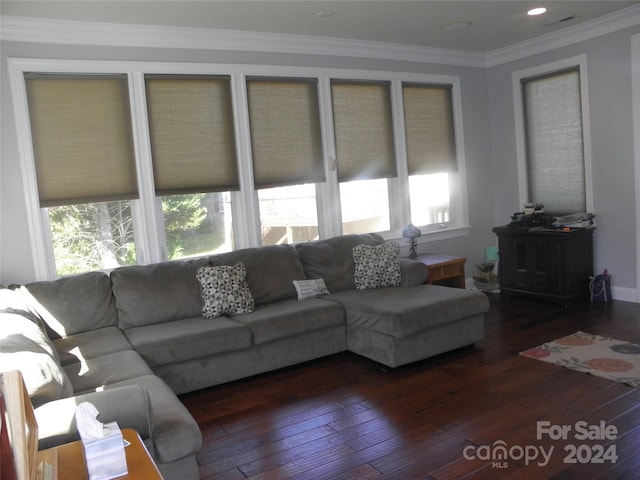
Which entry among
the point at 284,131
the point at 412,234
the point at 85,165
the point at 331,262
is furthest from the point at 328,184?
the point at 85,165

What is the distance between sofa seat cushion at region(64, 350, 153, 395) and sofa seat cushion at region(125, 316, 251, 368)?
0.18 meters

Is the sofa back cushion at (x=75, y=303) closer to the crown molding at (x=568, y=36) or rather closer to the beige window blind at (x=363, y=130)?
the beige window blind at (x=363, y=130)

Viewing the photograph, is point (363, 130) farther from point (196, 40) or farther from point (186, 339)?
point (186, 339)

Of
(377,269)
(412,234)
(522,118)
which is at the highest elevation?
(522,118)

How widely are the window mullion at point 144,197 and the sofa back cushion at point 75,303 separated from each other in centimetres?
51

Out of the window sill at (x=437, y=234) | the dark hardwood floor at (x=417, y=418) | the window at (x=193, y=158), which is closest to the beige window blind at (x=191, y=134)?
the window at (x=193, y=158)

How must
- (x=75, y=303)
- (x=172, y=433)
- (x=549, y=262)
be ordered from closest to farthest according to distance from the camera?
1. (x=172, y=433)
2. (x=75, y=303)
3. (x=549, y=262)

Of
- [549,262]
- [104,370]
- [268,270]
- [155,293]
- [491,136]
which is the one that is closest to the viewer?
[104,370]

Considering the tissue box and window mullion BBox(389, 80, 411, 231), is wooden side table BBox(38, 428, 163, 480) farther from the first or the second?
window mullion BBox(389, 80, 411, 231)

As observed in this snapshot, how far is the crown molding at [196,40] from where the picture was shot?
3838 millimetres

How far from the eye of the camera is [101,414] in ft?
6.56

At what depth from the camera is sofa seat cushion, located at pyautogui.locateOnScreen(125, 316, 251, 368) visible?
3428 mm

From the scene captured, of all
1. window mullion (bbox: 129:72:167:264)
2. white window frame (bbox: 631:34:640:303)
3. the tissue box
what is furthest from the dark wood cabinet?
the tissue box

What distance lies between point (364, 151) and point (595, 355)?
2739mm
